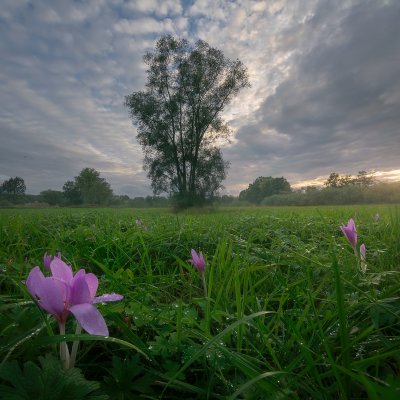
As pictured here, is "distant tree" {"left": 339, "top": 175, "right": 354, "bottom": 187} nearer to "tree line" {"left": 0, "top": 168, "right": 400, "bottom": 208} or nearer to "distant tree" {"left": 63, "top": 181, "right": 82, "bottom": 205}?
"tree line" {"left": 0, "top": 168, "right": 400, "bottom": 208}

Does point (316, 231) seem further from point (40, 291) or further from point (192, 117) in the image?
point (192, 117)

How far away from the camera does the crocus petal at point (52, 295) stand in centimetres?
78

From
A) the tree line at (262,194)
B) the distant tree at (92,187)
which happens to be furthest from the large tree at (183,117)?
the distant tree at (92,187)

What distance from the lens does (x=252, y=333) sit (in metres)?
1.35

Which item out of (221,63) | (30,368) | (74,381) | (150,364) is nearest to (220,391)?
(150,364)

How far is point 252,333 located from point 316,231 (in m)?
3.02

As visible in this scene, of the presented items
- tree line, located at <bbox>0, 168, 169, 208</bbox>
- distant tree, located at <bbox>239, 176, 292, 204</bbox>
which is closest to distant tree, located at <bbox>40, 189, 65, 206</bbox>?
tree line, located at <bbox>0, 168, 169, 208</bbox>

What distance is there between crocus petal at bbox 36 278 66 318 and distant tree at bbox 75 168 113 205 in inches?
3163

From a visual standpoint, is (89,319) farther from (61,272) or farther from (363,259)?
(363,259)

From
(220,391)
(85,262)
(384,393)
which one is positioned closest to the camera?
(384,393)

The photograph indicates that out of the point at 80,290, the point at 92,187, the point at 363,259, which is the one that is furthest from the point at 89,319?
the point at 92,187

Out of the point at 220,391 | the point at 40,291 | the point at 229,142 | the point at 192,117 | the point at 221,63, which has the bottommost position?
the point at 220,391

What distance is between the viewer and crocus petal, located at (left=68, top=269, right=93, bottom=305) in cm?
79

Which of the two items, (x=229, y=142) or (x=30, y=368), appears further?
(x=229, y=142)
